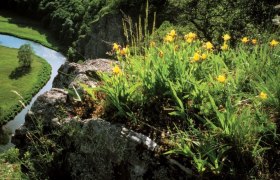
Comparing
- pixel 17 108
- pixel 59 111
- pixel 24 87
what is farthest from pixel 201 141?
pixel 24 87

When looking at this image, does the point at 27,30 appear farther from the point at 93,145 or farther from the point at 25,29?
the point at 93,145

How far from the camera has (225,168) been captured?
5.44 m

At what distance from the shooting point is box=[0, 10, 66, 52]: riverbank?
98750mm

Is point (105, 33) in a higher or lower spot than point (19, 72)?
higher

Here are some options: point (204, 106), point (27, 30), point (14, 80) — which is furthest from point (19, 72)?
point (204, 106)

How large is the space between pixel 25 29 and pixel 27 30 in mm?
1096

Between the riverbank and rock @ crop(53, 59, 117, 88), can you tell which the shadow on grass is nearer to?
the riverbank

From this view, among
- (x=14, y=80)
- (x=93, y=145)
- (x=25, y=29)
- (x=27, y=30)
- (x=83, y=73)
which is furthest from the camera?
(x=25, y=29)

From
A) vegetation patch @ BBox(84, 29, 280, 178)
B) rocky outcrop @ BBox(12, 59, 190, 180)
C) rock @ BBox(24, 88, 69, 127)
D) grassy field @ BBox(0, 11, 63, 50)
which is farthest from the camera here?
grassy field @ BBox(0, 11, 63, 50)

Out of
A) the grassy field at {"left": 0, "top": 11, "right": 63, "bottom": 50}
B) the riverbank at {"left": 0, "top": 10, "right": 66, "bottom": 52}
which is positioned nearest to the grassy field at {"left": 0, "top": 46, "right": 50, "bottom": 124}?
the riverbank at {"left": 0, "top": 10, "right": 66, "bottom": 52}

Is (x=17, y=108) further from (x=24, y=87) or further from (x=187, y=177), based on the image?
(x=187, y=177)

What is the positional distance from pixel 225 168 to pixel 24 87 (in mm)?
68103

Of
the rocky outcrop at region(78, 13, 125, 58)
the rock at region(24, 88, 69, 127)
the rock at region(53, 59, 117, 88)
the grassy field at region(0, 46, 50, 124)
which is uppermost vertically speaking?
the rock at region(53, 59, 117, 88)

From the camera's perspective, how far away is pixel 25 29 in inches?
4240
